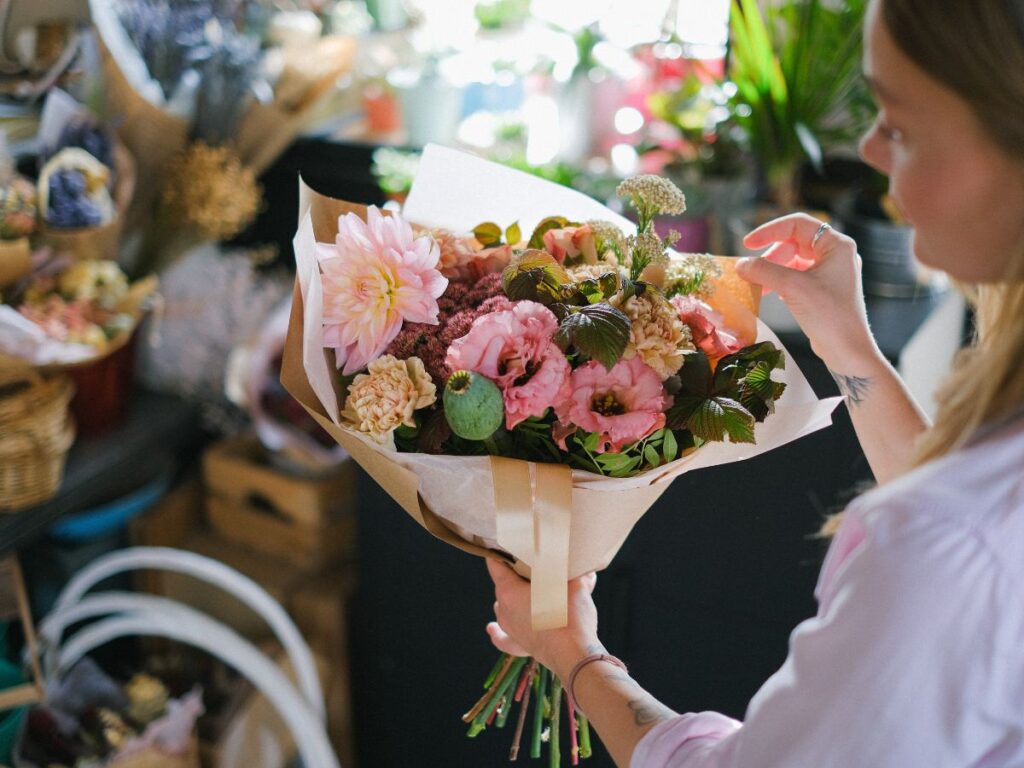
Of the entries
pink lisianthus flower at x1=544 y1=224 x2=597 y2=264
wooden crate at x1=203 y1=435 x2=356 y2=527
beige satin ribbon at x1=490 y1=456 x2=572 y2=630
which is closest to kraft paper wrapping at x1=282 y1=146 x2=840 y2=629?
beige satin ribbon at x1=490 y1=456 x2=572 y2=630

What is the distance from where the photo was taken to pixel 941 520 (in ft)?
2.00

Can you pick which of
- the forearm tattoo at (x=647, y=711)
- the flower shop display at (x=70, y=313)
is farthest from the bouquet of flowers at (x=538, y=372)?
the flower shop display at (x=70, y=313)

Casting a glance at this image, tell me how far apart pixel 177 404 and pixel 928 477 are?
1439 millimetres

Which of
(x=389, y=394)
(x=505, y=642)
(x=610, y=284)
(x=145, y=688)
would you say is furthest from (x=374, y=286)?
(x=145, y=688)

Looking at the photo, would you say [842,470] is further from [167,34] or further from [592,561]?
[167,34]

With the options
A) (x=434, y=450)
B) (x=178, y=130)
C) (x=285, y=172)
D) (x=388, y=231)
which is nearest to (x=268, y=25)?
(x=285, y=172)

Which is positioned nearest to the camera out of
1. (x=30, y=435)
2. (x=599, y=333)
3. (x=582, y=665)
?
(x=599, y=333)

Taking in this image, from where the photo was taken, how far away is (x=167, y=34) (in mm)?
1670

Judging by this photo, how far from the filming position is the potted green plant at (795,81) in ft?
5.06

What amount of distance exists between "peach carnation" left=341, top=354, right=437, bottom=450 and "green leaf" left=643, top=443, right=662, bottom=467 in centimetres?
20

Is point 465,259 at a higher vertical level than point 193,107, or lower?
higher

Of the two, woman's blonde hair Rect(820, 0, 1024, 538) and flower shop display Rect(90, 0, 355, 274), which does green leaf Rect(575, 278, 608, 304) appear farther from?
flower shop display Rect(90, 0, 355, 274)

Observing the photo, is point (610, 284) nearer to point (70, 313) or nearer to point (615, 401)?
point (615, 401)

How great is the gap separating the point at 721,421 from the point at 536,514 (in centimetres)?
18
